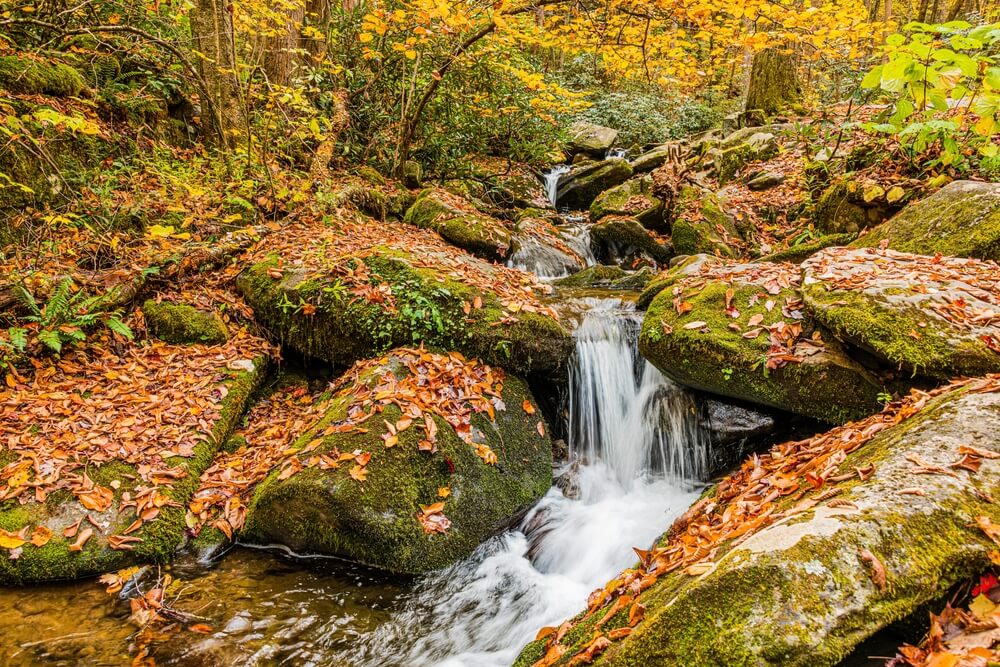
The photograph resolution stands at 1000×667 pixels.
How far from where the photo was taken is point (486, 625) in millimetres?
3758

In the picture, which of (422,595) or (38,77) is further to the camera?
(38,77)

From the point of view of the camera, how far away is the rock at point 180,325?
18.0 ft

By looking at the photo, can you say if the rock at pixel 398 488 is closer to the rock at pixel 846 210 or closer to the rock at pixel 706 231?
the rock at pixel 706 231

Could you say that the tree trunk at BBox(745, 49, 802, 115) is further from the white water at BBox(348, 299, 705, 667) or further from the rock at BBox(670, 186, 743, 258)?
the white water at BBox(348, 299, 705, 667)

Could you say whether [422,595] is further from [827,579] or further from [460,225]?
[460,225]

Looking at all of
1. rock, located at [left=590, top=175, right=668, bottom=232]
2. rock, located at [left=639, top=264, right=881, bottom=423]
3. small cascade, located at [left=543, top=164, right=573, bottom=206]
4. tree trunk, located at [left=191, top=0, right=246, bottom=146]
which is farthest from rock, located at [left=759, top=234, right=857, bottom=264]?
tree trunk, located at [left=191, top=0, right=246, bottom=146]

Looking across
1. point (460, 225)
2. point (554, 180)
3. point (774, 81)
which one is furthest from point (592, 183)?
point (774, 81)

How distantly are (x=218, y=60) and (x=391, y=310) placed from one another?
5395 mm

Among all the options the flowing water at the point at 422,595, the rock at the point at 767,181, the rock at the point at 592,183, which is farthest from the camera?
the rock at the point at 592,183

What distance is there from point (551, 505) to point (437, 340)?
6.86 feet

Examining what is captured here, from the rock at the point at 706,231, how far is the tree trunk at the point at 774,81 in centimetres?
644

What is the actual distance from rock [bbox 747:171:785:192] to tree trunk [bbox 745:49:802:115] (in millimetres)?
4566

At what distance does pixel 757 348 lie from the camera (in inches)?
176

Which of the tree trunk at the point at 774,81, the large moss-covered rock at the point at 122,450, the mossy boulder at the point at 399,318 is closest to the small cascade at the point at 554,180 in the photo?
the tree trunk at the point at 774,81
